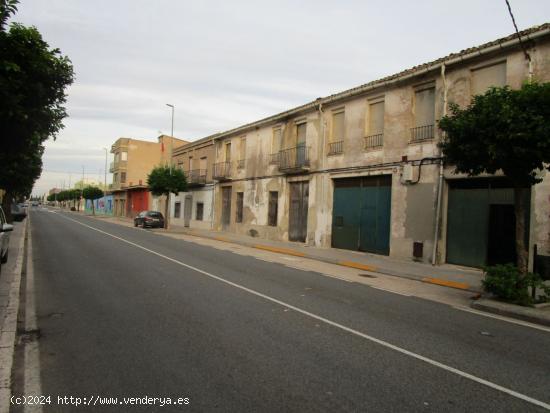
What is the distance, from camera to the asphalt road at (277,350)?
11.5 ft

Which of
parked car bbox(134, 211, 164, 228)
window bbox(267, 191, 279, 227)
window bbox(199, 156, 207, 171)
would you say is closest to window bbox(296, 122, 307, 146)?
window bbox(267, 191, 279, 227)

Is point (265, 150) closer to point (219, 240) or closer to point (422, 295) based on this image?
point (219, 240)

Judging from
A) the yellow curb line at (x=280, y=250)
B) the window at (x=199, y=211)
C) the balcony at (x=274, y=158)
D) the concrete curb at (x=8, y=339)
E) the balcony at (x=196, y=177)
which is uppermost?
the balcony at (x=274, y=158)

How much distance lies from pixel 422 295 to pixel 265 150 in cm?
1695

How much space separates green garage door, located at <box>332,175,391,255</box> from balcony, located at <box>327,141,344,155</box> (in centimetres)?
136

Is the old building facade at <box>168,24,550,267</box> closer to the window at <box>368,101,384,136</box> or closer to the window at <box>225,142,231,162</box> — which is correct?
the window at <box>368,101,384,136</box>

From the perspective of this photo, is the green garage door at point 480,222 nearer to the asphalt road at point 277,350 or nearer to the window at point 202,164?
the asphalt road at point 277,350

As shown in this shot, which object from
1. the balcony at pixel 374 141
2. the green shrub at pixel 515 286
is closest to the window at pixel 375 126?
the balcony at pixel 374 141

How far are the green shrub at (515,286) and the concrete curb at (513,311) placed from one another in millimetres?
209

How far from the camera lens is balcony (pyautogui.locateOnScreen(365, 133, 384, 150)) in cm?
1645

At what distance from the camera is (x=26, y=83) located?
677 cm

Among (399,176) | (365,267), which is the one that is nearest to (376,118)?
(399,176)

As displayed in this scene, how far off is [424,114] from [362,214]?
4847 millimetres

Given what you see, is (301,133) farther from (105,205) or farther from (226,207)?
(105,205)
